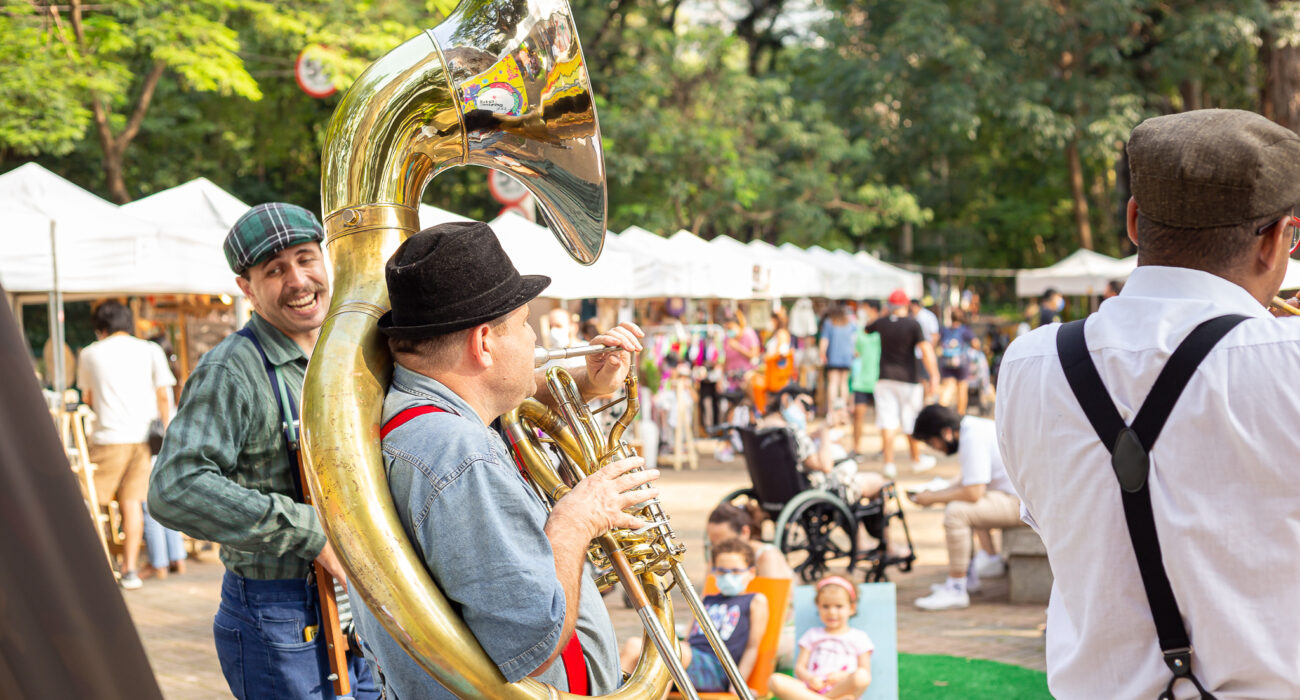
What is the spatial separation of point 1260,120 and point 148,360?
687 centimetres

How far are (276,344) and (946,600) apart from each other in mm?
4934

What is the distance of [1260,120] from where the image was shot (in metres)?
1.53

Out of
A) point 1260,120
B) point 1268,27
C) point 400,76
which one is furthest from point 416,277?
point 1268,27

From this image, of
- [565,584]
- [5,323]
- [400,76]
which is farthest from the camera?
[400,76]

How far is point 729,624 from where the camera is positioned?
15.3 feet

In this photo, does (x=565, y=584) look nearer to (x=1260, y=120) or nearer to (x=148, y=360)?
(x=1260, y=120)

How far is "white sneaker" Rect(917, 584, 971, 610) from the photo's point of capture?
6496 mm

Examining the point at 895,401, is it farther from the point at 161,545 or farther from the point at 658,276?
the point at 161,545

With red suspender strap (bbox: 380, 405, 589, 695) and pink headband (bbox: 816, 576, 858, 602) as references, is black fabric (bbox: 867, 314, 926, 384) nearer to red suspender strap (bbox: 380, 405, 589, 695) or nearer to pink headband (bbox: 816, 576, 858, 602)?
pink headband (bbox: 816, 576, 858, 602)

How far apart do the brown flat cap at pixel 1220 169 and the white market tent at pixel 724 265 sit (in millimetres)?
11019

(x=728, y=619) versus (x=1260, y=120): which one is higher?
(x=1260, y=120)

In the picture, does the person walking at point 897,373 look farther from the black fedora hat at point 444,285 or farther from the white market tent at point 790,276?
the black fedora hat at point 444,285

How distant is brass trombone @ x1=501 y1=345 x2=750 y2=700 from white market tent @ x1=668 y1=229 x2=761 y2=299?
34.2 ft

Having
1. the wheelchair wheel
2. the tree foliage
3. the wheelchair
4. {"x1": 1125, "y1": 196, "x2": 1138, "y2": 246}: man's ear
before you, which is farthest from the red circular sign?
{"x1": 1125, "y1": 196, "x2": 1138, "y2": 246}: man's ear
